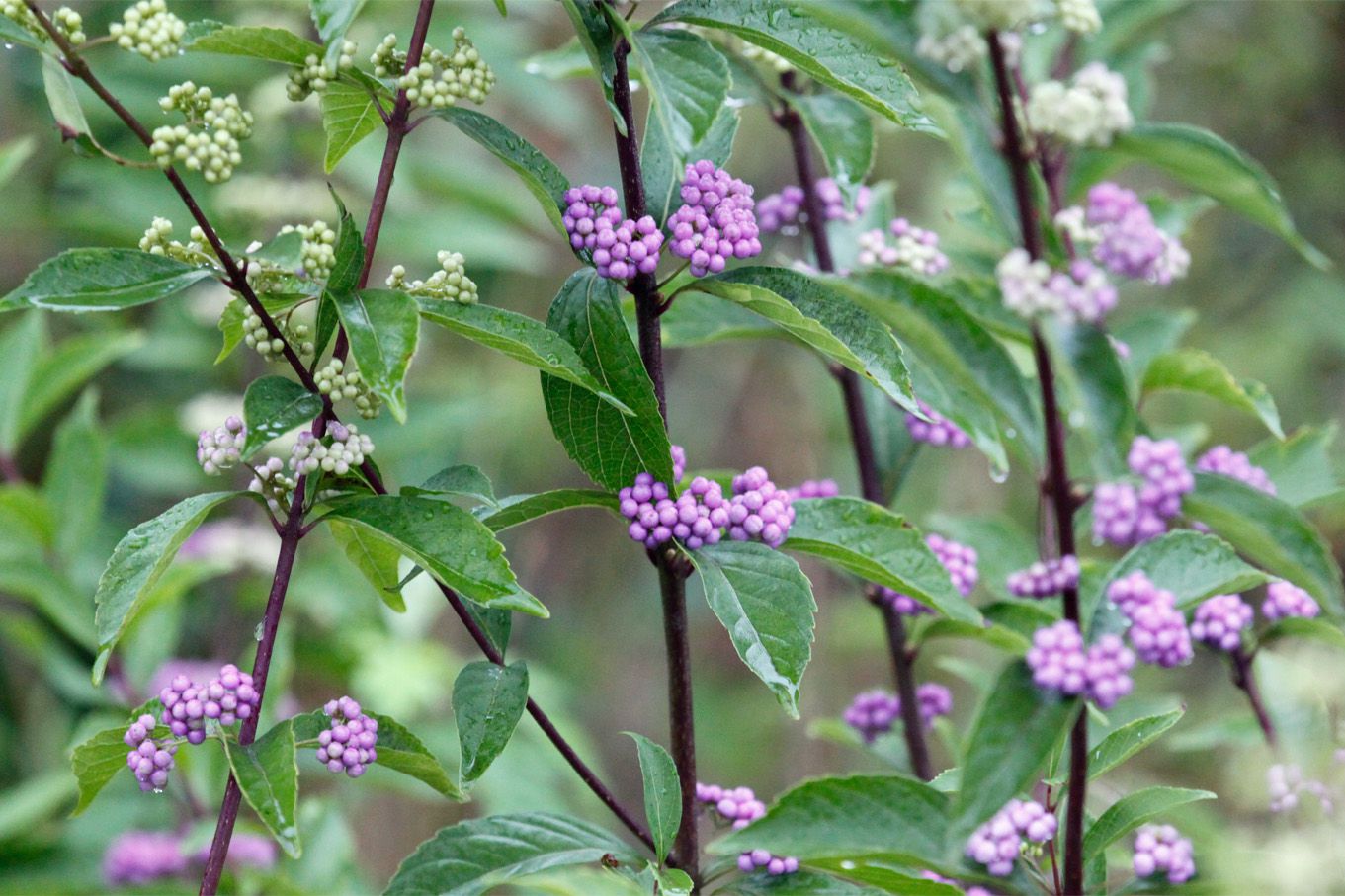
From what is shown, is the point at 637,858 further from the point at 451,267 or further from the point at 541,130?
the point at 541,130

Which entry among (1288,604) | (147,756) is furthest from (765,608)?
(1288,604)

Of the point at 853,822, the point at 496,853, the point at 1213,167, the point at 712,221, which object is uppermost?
the point at 1213,167

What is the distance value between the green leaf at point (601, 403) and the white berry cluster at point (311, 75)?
0.26 m

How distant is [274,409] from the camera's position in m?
1.11

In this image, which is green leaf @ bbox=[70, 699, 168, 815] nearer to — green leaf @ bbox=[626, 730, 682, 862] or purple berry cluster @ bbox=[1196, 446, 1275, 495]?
green leaf @ bbox=[626, 730, 682, 862]

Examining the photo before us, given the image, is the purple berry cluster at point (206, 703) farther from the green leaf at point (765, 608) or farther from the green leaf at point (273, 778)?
the green leaf at point (765, 608)

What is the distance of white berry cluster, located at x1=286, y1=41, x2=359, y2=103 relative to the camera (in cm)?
111

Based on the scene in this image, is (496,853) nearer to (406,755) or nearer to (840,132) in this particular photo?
(406,755)

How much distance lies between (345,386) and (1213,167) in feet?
2.25

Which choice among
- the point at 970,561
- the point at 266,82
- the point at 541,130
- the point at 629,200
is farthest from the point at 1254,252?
the point at 629,200

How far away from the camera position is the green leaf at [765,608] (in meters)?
1.10

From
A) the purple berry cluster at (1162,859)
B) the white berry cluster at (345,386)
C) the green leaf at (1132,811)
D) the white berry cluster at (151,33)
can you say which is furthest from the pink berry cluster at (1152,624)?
the white berry cluster at (151,33)

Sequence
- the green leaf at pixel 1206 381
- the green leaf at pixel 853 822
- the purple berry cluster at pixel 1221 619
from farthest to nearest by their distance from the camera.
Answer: the green leaf at pixel 1206 381 < the purple berry cluster at pixel 1221 619 < the green leaf at pixel 853 822

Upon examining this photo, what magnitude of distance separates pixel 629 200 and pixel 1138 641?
561 millimetres
